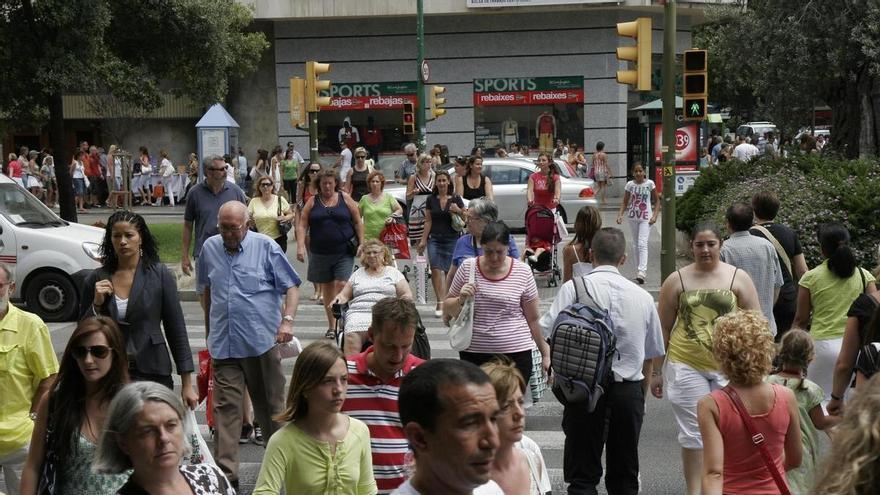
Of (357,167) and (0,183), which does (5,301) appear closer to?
(0,183)

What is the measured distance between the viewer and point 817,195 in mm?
15562

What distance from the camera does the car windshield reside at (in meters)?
15.2

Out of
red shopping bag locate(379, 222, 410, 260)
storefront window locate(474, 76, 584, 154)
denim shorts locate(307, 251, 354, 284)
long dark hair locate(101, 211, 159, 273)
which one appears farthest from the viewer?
storefront window locate(474, 76, 584, 154)

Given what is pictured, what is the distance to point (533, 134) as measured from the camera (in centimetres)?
3650

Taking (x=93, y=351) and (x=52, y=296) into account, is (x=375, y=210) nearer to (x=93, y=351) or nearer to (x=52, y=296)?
(x=52, y=296)

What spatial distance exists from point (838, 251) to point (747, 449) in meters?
3.07

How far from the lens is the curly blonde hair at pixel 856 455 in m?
2.42

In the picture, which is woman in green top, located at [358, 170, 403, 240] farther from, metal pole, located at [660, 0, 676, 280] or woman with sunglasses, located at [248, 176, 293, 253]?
metal pole, located at [660, 0, 676, 280]

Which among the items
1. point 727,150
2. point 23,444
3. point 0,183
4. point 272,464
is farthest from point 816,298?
point 727,150

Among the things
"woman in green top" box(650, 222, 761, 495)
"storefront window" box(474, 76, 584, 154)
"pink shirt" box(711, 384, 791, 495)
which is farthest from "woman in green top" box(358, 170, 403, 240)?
"storefront window" box(474, 76, 584, 154)

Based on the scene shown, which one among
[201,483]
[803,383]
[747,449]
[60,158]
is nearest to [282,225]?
[803,383]

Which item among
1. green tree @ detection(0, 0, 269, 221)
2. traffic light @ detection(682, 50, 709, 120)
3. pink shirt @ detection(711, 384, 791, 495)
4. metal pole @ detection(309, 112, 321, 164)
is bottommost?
pink shirt @ detection(711, 384, 791, 495)

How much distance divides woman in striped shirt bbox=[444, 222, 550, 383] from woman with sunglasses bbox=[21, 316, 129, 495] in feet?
10.00

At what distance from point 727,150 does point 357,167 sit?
61.3 ft
